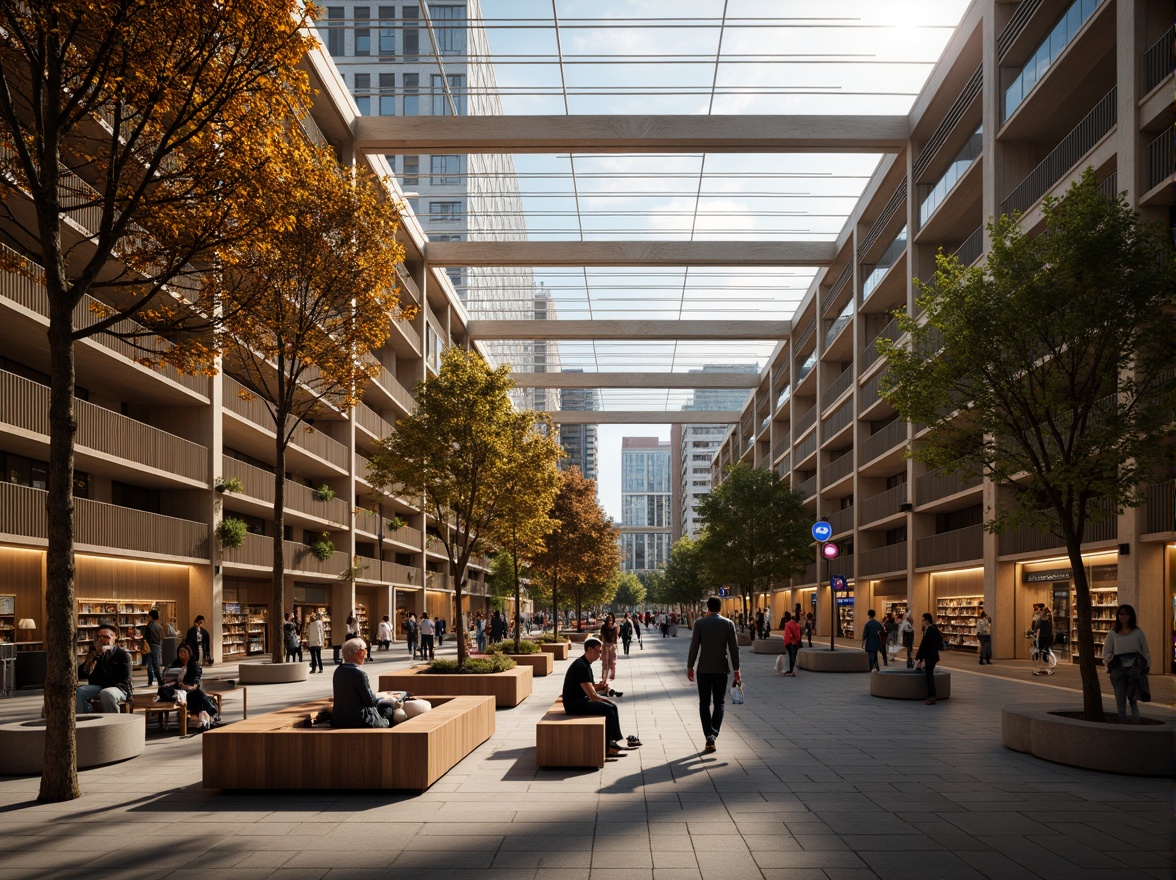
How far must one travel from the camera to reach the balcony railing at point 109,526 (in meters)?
19.8

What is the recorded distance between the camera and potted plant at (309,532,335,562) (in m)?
36.4

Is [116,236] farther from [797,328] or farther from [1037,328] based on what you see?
[797,328]

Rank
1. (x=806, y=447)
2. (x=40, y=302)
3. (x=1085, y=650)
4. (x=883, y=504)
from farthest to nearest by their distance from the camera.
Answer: (x=806, y=447) < (x=883, y=504) < (x=40, y=302) < (x=1085, y=650)

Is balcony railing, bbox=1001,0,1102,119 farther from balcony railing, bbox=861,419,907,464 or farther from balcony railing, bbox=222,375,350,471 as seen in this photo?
balcony railing, bbox=222,375,350,471

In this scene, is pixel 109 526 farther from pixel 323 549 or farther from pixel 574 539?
pixel 574 539

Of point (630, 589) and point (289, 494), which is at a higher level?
point (289, 494)

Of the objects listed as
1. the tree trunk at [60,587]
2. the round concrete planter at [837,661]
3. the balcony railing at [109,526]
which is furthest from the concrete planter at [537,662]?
the tree trunk at [60,587]

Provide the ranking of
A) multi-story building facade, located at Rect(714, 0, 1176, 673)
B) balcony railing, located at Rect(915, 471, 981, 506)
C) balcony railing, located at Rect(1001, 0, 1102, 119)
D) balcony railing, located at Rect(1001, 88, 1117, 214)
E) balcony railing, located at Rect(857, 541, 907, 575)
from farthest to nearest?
balcony railing, located at Rect(857, 541, 907, 575)
balcony railing, located at Rect(915, 471, 981, 506)
balcony railing, located at Rect(1001, 0, 1102, 119)
balcony railing, located at Rect(1001, 88, 1117, 214)
multi-story building facade, located at Rect(714, 0, 1176, 673)

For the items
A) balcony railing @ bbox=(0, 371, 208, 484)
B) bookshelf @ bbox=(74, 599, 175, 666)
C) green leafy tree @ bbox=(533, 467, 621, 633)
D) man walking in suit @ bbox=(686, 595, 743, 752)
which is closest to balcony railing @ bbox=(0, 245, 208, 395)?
balcony railing @ bbox=(0, 371, 208, 484)

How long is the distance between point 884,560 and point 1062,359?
30.4m

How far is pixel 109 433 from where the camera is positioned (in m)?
23.1

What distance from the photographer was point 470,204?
163 feet

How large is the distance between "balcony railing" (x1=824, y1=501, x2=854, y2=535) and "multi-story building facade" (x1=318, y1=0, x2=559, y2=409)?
2001 cm

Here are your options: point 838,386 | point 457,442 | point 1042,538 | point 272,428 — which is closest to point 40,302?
point 457,442
